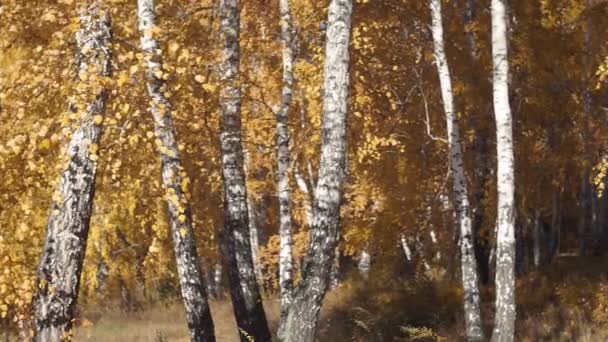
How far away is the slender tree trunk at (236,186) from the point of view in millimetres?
12250

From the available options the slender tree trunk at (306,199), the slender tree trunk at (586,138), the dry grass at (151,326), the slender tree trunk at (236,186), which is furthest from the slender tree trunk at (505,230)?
the slender tree trunk at (306,199)

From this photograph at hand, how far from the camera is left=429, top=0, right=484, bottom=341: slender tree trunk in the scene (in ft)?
43.7

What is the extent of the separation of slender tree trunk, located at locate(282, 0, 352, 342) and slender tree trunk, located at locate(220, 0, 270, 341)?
381 centimetres

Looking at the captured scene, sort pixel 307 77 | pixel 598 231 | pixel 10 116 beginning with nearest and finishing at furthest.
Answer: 1. pixel 10 116
2. pixel 307 77
3. pixel 598 231

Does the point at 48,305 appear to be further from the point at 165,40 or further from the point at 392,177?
the point at 392,177

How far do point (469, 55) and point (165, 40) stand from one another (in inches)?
282

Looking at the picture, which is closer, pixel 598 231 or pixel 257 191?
pixel 598 231

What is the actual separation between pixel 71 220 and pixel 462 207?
6956mm

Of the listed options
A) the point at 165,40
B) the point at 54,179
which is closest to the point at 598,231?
the point at 165,40

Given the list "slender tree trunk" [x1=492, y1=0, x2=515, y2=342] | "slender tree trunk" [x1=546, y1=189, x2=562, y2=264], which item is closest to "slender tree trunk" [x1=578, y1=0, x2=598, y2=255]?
"slender tree trunk" [x1=546, y1=189, x2=562, y2=264]

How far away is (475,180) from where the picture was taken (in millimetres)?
18297

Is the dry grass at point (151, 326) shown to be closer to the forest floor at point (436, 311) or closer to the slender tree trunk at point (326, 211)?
the forest floor at point (436, 311)

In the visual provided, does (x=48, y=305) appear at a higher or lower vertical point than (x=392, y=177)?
lower

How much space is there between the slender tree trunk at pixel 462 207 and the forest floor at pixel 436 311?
58cm
